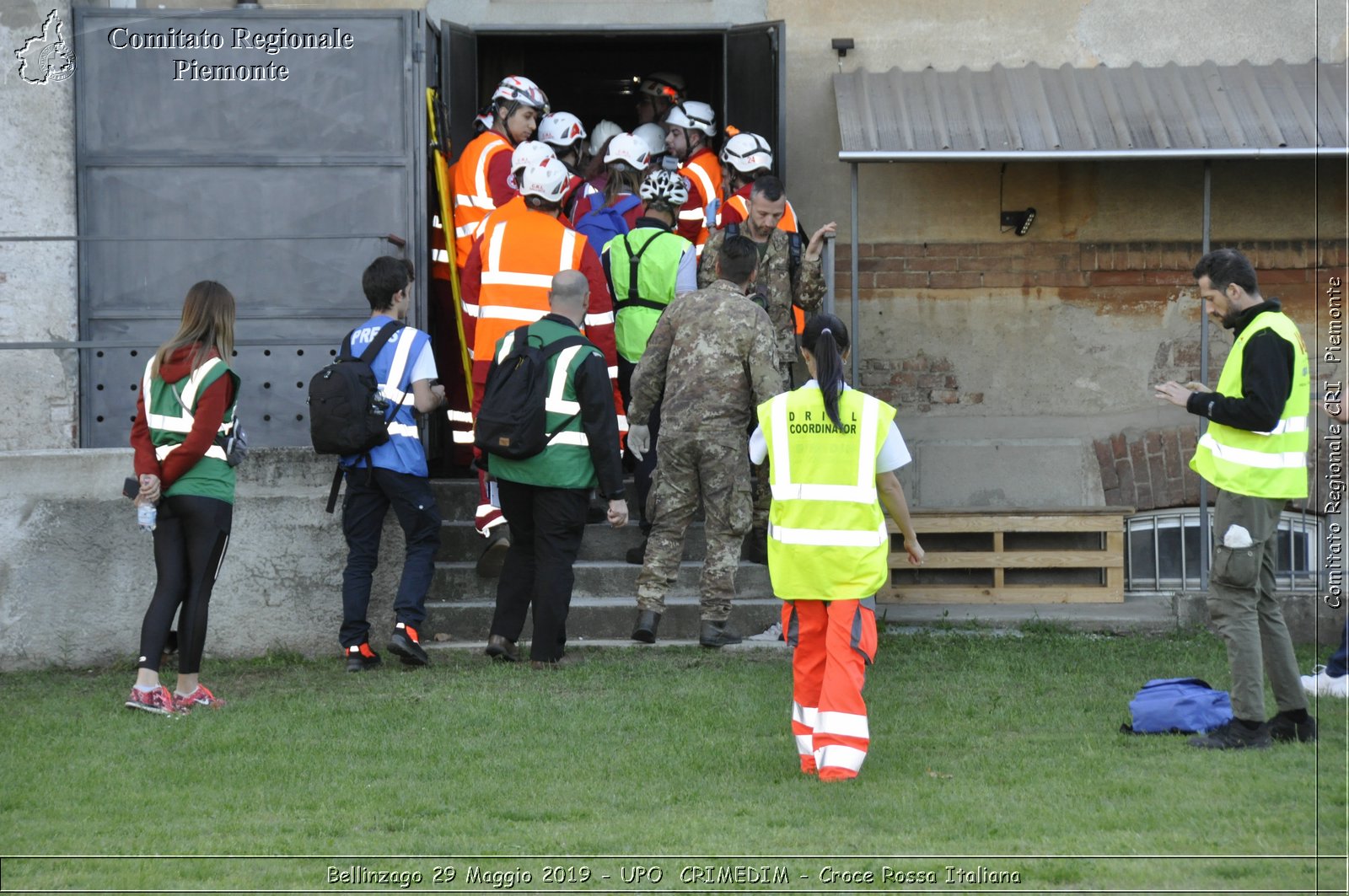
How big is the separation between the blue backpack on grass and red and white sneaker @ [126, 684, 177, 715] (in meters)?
4.01

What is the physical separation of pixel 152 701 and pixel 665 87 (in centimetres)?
577

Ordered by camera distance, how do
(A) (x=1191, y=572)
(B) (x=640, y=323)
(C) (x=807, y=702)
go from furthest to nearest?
(A) (x=1191, y=572), (B) (x=640, y=323), (C) (x=807, y=702)

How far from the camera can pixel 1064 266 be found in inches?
403

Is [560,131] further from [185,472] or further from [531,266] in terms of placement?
[185,472]

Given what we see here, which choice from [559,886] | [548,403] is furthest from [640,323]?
[559,886]

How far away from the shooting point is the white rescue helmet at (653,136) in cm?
1035

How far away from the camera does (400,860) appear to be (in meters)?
4.67

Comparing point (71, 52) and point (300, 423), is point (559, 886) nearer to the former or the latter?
point (300, 423)

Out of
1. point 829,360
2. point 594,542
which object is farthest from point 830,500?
point 594,542

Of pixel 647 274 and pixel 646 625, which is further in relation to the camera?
pixel 647 274

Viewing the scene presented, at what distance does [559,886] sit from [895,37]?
729cm

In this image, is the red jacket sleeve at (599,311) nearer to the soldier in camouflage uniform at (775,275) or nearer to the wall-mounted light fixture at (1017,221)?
the soldier in camouflage uniform at (775,275)

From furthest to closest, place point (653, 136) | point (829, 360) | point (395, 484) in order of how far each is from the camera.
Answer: point (653, 136) < point (395, 484) < point (829, 360)

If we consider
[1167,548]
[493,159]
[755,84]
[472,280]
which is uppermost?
[755,84]
